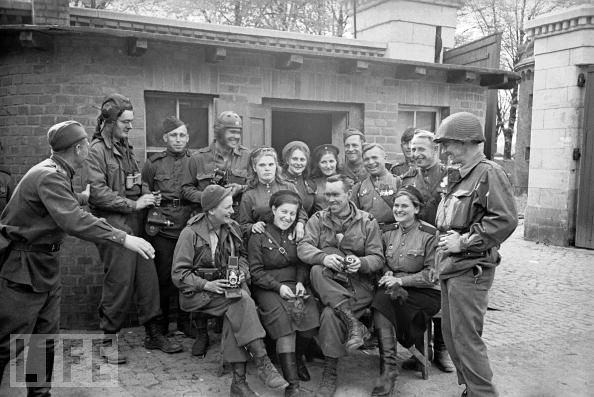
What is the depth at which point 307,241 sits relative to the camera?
4707 millimetres

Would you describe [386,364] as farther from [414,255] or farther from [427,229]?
[427,229]

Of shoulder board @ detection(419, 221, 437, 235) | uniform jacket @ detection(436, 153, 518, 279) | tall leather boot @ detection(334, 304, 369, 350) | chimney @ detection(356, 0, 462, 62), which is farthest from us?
chimney @ detection(356, 0, 462, 62)

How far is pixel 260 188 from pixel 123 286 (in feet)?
5.18

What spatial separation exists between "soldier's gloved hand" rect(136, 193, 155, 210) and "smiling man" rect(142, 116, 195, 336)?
0.72 ft

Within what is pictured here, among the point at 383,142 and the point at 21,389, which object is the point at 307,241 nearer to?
the point at 21,389

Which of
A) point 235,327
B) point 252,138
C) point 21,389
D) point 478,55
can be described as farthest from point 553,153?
point 21,389

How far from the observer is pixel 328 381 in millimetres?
4266

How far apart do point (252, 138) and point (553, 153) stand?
733cm

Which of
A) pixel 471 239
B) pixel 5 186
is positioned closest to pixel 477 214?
pixel 471 239

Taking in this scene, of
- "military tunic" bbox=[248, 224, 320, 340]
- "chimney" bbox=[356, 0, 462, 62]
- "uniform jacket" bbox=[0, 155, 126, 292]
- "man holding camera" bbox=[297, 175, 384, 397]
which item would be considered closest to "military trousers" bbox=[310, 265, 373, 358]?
"man holding camera" bbox=[297, 175, 384, 397]

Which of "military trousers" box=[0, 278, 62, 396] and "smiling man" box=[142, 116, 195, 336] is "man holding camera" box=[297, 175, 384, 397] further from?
"military trousers" box=[0, 278, 62, 396]

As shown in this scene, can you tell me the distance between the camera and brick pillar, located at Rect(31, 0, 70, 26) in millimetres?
6332

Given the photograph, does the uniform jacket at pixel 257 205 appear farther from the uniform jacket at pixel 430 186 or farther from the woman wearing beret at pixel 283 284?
the uniform jacket at pixel 430 186

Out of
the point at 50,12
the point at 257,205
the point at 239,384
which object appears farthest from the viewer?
the point at 50,12
